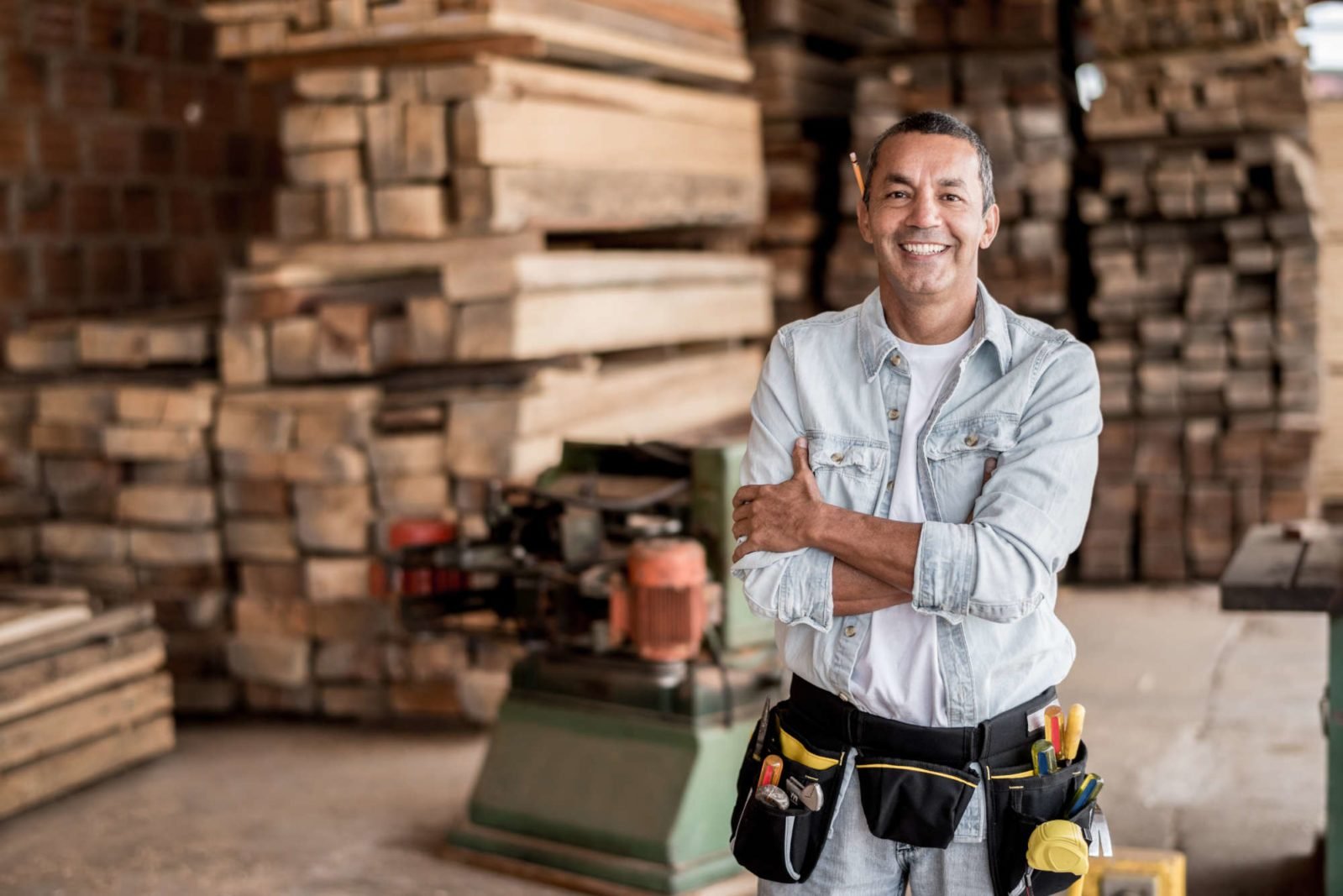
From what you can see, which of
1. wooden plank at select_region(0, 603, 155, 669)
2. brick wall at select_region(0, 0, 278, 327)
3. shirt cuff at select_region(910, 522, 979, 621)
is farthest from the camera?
brick wall at select_region(0, 0, 278, 327)

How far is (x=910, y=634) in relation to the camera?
7.66ft

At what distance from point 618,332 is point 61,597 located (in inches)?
84.7

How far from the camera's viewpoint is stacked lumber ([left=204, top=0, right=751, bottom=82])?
196 inches

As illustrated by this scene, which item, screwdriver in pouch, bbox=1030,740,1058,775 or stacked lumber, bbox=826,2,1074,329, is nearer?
screwdriver in pouch, bbox=1030,740,1058,775

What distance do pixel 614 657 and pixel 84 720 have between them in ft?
6.14

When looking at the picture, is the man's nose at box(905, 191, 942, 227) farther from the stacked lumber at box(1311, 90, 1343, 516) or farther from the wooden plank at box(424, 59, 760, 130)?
the stacked lumber at box(1311, 90, 1343, 516)

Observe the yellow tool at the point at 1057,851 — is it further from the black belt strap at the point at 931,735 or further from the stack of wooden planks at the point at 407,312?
the stack of wooden planks at the point at 407,312

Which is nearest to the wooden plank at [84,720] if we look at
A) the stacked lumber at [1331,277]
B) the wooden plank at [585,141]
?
the wooden plank at [585,141]

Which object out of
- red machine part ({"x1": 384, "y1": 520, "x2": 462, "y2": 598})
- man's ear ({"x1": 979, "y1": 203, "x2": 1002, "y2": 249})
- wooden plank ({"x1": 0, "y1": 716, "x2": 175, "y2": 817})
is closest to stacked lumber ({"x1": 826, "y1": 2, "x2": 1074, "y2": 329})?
red machine part ({"x1": 384, "y1": 520, "x2": 462, "y2": 598})

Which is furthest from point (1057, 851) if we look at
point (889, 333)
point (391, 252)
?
point (391, 252)

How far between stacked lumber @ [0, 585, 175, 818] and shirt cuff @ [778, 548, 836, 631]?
3.05 meters

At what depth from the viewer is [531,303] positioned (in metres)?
5.14

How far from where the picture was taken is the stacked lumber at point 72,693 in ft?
15.0

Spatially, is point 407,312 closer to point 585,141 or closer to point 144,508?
point 585,141
